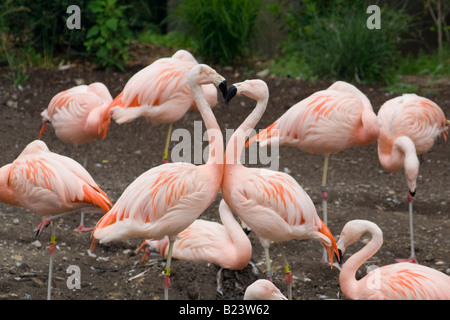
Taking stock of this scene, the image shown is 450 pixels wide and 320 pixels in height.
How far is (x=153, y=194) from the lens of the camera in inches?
151

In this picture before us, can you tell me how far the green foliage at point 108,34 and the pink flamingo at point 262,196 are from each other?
5189mm

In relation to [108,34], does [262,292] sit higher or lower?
lower

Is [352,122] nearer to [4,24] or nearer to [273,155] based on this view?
[273,155]

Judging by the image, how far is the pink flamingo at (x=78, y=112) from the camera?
5875mm

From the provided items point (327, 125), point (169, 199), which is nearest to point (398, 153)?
point (327, 125)

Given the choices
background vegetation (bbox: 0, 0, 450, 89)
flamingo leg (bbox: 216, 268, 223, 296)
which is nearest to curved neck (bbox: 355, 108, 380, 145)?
flamingo leg (bbox: 216, 268, 223, 296)

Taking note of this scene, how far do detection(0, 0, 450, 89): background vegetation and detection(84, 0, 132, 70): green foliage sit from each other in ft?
0.04

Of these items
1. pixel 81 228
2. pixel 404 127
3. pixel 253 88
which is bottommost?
pixel 81 228

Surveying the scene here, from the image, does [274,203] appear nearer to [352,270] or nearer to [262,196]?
[262,196]

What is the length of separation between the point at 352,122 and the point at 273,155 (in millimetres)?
1818

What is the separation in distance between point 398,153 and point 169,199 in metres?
2.41

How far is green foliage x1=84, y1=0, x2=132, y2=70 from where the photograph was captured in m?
8.77

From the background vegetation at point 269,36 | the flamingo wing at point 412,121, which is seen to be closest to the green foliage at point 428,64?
the background vegetation at point 269,36

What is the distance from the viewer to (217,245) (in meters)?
4.52
